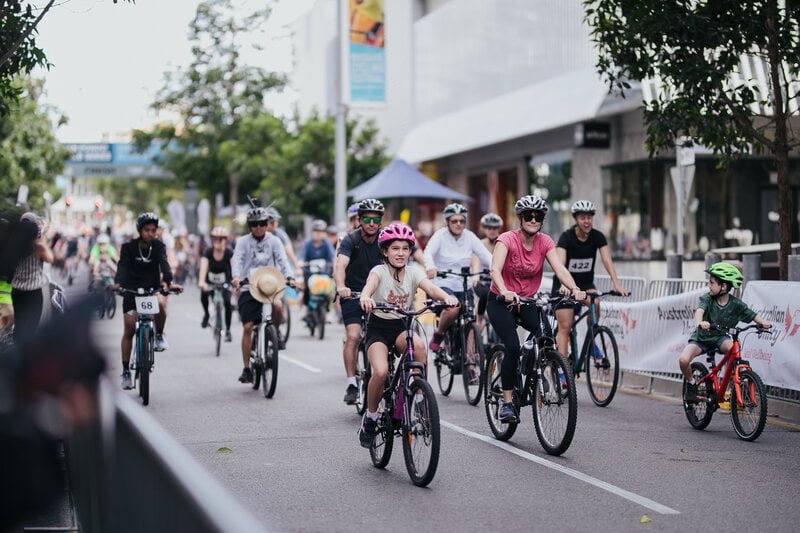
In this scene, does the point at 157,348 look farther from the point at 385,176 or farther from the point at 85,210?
the point at 85,210

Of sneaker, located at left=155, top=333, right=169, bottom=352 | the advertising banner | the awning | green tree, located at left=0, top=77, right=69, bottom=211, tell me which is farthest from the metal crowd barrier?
the advertising banner

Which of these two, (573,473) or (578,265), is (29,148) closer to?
(578,265)

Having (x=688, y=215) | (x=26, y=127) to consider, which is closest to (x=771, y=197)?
(x=688, y=215)

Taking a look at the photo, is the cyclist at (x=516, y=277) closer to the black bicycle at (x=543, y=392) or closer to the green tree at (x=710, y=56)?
the black bicycle at (x=543, y=392)

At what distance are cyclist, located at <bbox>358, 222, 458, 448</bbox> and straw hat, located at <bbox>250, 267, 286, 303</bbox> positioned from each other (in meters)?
3.78

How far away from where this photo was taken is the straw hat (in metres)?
11.7

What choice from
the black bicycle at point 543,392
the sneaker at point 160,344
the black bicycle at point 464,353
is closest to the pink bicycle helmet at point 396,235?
the black bicycle at point 543,392

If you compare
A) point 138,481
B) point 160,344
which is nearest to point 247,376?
point 160,344

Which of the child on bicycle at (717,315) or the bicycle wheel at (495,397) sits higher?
the child on bicycle at (717,315)

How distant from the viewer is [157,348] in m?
11.4

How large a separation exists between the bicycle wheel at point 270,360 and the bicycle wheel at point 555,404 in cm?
374

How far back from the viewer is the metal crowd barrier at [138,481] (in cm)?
245

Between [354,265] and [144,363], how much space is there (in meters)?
2.34

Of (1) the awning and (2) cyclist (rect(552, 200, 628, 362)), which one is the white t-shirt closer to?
(2) cyclist (rect(552, 200, 628, 362))
